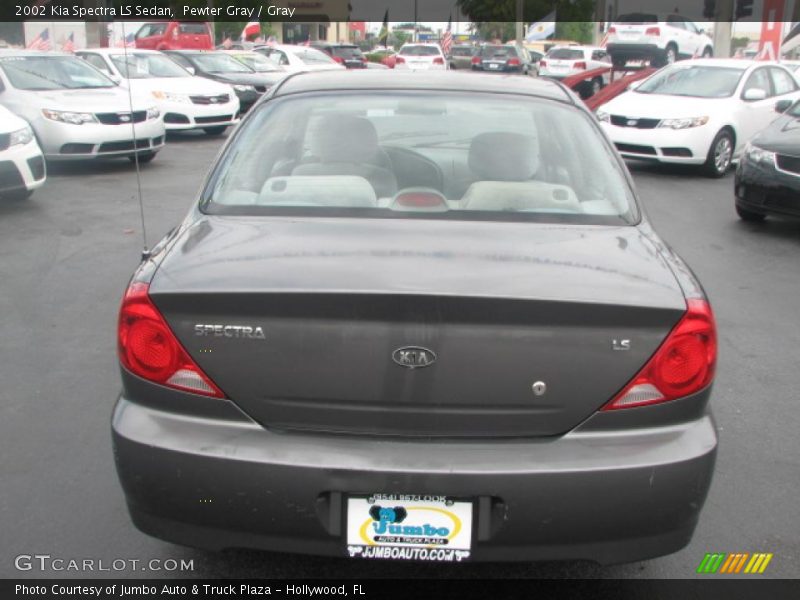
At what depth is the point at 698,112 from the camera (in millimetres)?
12391

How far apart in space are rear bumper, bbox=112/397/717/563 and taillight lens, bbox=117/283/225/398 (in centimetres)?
10

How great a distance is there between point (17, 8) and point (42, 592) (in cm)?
3168

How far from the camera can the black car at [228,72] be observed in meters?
18.7

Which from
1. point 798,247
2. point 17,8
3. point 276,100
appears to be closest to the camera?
point 276,100

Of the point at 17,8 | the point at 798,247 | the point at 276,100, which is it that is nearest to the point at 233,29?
the point at 17,8

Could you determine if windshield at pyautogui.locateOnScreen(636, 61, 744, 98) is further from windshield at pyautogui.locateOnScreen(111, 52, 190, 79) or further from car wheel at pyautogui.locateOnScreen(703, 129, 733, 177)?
windshield at pyautogui.locateOnScreen(111, 52, 190, 79)

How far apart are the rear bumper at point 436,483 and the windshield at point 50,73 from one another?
10633mm

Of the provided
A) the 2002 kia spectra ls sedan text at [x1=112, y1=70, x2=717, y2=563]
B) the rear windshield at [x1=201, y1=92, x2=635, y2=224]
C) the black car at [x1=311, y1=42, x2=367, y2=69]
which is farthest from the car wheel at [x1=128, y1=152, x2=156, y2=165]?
the black car at [x1=311, y1=42, x2=367, y2=69]

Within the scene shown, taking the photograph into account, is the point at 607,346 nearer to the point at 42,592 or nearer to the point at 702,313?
the point at 702,313

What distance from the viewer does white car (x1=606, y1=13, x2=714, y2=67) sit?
29.7m

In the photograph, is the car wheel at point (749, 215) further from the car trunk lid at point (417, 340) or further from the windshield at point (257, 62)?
the windshield at point (257, 62)

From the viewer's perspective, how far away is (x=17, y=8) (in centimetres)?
3064

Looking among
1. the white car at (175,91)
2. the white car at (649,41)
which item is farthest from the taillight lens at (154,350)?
the white car at (649,41)

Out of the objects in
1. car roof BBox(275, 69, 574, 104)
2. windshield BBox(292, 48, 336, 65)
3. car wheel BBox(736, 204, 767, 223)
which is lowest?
car wheel BBox(736, 204, 767, 223)
